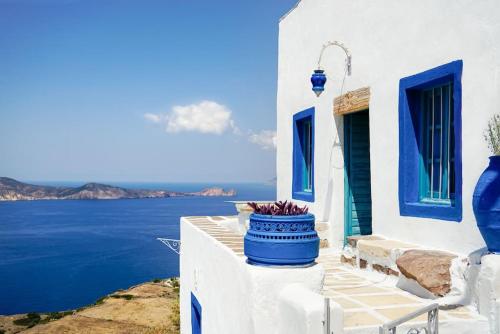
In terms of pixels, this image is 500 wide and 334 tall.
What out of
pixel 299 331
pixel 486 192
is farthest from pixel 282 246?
pixel 486 192

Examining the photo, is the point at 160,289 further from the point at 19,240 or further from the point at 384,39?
the point at 19,240

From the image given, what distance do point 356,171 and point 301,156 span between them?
6.16ft

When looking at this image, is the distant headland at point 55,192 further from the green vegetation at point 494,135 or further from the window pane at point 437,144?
the green vegetation at point 494,135

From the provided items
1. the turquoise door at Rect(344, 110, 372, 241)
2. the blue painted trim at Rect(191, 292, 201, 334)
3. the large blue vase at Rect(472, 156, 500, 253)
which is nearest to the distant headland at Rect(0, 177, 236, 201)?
the blue painted trim at Rect(191, 292, 201, 334)

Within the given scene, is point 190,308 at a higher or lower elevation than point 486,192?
lower

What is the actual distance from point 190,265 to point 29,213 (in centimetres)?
14226

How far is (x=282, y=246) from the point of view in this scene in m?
3.91

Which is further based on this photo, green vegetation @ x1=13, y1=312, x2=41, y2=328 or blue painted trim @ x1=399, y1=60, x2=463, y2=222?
green vegetation @ x1=13, y1=312, x2=41, y2=328

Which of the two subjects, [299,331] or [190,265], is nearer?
[299,331]

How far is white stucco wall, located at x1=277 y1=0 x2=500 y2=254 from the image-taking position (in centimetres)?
471

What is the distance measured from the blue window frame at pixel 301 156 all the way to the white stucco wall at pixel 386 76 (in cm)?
28

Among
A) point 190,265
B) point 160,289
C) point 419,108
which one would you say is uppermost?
point 419,108

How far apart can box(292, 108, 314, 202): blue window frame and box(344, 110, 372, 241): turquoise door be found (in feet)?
5.13

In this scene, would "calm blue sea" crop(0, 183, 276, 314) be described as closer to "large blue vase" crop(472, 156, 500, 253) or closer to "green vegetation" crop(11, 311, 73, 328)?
"green vegetation" crop(11, 311, 73, 328)
